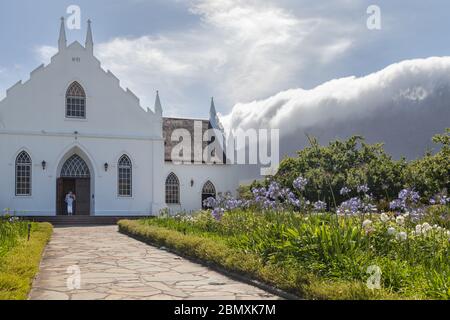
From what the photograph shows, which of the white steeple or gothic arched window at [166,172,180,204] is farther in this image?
the white steeple

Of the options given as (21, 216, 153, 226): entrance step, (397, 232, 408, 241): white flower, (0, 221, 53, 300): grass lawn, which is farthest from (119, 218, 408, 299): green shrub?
(21, 216, 153, 226): entrance step

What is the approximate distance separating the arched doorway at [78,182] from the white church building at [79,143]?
6 cm

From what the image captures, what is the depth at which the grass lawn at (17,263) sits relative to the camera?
27.4 ft

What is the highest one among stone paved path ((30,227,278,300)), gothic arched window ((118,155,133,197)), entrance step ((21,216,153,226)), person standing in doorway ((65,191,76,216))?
gothic arched window ((118,155,133,197))

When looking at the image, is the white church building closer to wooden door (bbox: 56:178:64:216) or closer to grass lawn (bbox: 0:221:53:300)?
wooden door (bbox: 56:178:64:216)

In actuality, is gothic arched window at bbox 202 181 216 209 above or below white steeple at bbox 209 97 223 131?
below

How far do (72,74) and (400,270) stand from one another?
2684 cm

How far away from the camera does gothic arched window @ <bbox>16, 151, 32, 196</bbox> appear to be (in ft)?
99.6

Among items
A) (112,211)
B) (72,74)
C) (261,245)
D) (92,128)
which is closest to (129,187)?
(112,211)

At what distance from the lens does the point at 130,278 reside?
10.7m

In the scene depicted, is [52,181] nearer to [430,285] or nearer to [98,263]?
[98,263]

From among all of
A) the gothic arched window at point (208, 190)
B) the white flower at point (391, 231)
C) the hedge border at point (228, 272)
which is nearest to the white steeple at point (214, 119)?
the gothic arched window at point (208, 190)

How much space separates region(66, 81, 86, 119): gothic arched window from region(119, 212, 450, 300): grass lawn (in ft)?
69.1
